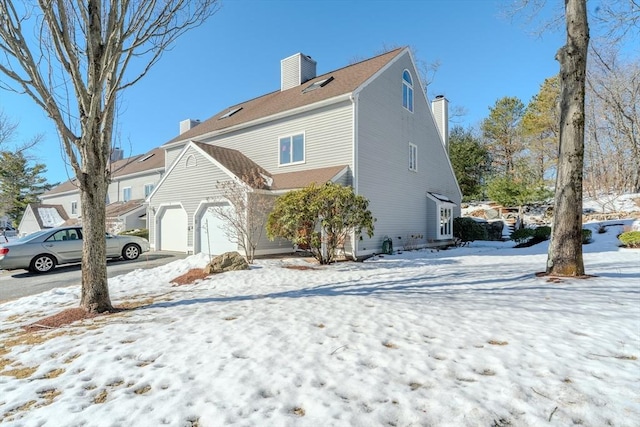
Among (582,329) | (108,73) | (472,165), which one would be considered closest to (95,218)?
(108,73)

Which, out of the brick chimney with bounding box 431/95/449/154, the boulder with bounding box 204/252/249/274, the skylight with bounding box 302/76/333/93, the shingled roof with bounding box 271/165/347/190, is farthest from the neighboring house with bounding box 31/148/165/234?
the brick chimney with bounding box 431/95/449/154

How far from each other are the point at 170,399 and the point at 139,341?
163cm

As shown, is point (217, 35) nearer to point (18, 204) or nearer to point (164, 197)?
point (164, 197)

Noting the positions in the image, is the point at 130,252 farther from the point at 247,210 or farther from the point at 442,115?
the point at 442,115

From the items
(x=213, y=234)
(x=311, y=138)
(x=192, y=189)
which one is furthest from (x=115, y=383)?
(x=192, y=189)

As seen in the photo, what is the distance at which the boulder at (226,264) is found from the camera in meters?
9.19

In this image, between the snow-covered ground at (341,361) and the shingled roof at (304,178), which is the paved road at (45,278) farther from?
the shingled roof at (304,178)

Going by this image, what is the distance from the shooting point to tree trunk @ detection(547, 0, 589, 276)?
278 inches

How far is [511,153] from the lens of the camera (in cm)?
3222

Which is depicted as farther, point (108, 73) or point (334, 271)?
point (334, 271)

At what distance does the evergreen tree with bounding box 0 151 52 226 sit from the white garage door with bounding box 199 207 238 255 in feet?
105

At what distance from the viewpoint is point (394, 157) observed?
14828mm

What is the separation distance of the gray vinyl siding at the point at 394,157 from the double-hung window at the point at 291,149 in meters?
2.75

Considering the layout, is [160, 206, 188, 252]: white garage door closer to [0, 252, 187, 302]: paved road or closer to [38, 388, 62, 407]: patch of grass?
[0, 252, 187, 302]: paved road
